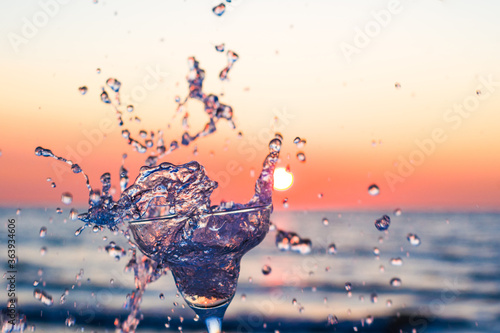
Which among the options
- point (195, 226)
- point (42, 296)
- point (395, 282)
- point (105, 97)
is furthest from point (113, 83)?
point (395, 282)

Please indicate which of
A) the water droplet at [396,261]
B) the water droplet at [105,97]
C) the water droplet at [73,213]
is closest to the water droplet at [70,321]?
the water droplet at [73,213]

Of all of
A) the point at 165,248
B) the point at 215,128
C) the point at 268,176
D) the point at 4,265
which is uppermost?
the point at 4,265

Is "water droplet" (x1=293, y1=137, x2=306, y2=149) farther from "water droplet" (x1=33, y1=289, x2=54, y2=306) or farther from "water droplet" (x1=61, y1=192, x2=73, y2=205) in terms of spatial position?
"water droplet" (x1=33, y1=289, x2=54, y2=306)

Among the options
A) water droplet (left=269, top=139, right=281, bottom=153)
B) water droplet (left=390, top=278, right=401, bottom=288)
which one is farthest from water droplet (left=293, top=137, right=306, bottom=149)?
water droplet (left=390, top=278, right=401, bottom=288)

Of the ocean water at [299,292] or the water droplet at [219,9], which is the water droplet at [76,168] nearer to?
the ocean water at [299,292]

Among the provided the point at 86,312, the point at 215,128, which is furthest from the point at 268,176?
the point at 86,312

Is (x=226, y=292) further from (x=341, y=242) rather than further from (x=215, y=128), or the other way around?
(x=341, y=242)

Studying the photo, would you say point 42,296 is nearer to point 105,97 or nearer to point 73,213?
point 73,213

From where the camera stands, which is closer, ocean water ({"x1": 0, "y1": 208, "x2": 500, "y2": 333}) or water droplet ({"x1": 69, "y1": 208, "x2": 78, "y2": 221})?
water droplet ({"x1": 69, "y1": 208, "x2": 78, "y2": 221})
